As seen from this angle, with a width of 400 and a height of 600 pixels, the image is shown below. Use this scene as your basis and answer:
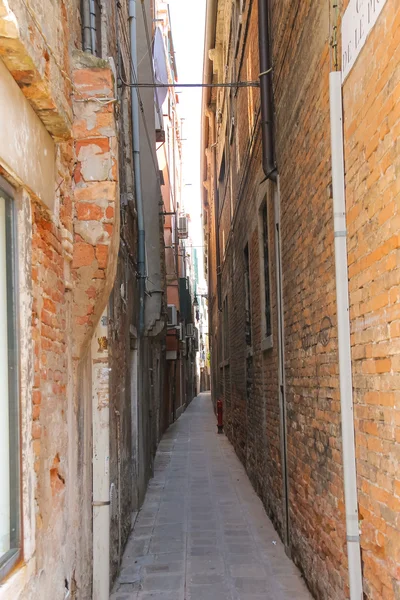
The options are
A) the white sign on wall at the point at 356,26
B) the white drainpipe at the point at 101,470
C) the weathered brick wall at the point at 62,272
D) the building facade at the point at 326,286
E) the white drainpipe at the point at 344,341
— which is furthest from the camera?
the white drainpipe at the point at 101,470

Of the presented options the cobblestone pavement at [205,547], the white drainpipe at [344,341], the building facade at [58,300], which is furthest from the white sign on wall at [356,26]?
the cobblestone pavement at [205,547]

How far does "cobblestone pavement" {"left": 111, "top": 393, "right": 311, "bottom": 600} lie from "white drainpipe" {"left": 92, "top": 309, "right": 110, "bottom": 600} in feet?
2.24

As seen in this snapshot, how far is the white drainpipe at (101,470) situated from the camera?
4.52 meters

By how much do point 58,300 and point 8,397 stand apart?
0.95 meters

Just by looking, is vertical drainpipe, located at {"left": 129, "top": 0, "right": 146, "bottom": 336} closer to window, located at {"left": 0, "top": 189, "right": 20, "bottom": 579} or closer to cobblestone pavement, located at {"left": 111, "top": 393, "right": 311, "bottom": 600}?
cobblestone pavement, located at {"left": 111, "top": 393, "right": 311, "bottom": 600}

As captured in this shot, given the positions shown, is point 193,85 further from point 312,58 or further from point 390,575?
point 390,575

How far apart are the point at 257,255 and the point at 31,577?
6319mm

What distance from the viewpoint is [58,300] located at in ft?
11.7

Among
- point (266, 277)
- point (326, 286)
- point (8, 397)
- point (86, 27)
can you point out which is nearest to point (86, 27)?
point (86, 27)

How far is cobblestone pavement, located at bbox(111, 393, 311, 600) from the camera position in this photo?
5.22 meters

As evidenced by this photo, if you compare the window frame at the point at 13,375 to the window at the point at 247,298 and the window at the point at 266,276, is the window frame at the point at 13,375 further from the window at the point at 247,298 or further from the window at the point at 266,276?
the window at the point at 247,298

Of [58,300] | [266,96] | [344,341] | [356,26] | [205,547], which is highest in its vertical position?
[266,96]

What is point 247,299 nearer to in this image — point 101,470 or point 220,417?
point 101,470

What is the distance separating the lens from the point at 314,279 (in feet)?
15.4
